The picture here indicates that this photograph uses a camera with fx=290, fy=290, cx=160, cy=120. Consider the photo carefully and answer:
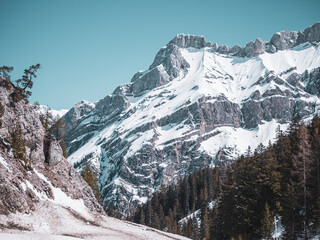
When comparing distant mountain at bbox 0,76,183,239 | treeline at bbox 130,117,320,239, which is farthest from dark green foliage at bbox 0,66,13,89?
treeline at bbox 130,117,320,239

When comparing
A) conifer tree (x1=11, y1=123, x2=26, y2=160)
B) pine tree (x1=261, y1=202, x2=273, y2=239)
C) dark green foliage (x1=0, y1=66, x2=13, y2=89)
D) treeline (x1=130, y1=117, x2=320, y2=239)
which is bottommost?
pine tree (x1=261, y1=202, x2=273, y2=239)

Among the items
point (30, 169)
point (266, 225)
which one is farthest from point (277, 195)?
point (30, 169)

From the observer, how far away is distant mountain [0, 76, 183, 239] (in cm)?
3191

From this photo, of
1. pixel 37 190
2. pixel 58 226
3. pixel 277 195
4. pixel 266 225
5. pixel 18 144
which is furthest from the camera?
pixel 277 195

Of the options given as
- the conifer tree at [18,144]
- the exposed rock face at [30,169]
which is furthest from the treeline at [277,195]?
the conifer tree at [18,144]

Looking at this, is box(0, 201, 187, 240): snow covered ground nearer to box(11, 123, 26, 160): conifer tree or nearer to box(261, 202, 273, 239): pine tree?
box(11, 123, 26, 160): conifer tree

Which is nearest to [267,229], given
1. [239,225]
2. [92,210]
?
[239,225]

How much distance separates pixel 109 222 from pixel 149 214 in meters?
68.6

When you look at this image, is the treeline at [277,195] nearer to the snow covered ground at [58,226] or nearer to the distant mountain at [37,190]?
the distant mountain at [37,190]

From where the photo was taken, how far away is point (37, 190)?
39.7 metres

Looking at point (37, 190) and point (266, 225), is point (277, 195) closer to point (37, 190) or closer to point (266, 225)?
point (266, 225)

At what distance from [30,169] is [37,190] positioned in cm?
390

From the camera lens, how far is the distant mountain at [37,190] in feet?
105

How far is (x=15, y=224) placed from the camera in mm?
29812
